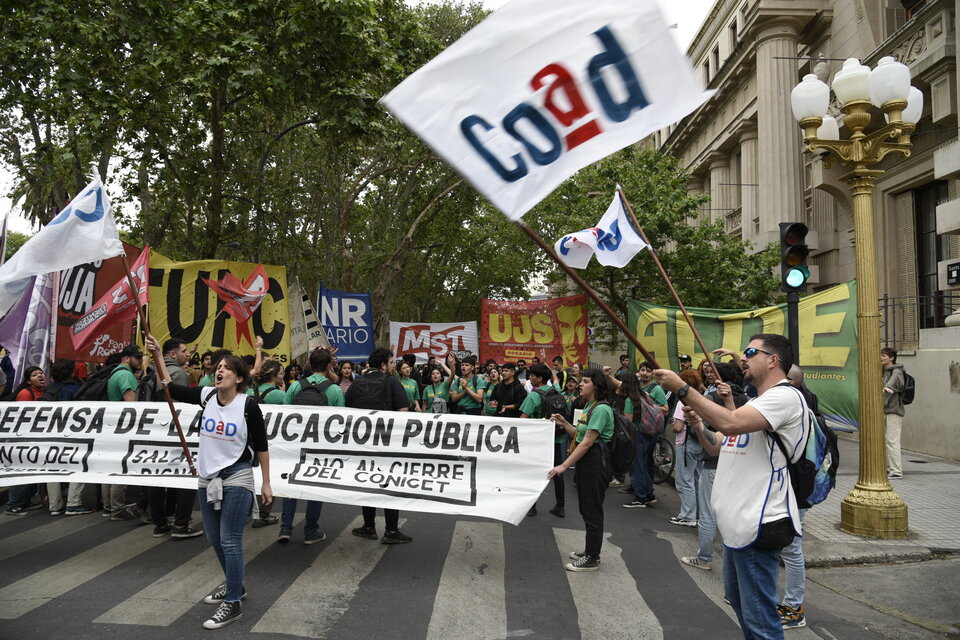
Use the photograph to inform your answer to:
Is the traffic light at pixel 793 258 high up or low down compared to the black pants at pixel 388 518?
up

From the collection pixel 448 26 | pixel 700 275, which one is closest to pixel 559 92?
pixel 700 275

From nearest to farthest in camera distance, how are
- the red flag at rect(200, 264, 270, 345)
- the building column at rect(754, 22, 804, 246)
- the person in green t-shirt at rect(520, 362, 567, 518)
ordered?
1. the person in green t-shirt at rect(520, 362, 567, 518)
2. the red flag at rect(200, 264, 270, 345)
3. the building column at rect(754, 22, 804, 246)

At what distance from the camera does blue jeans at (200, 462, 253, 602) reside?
4.70m

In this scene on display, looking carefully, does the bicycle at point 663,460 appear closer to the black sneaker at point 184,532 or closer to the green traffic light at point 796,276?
the green traffic light at point 796,276

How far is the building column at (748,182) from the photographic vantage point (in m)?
22.7

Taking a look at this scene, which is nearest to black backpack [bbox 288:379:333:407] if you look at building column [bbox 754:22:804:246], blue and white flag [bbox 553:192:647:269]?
blue and white flag [bbox 553:192:647:269]

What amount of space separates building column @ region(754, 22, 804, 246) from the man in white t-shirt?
17.6 m

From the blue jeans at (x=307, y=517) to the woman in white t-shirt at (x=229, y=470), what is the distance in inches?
66.3

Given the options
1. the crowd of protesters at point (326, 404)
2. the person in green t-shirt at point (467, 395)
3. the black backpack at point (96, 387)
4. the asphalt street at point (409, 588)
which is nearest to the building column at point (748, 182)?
the crowd of protesters at point (326, 404)

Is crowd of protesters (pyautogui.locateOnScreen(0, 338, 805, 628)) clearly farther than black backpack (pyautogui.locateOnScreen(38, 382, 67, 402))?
No

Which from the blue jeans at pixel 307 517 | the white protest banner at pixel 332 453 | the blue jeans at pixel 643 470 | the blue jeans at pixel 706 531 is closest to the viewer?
the blue jeans at pixel 706 531

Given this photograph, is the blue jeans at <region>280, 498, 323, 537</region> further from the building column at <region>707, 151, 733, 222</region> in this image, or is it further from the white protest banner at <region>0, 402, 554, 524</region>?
the building column at <region>707, 151, 733, 222</region>

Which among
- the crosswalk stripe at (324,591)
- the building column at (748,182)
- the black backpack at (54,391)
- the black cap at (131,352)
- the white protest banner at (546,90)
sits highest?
the building column at (748,182)

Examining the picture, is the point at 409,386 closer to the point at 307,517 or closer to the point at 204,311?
the point at 307,517
